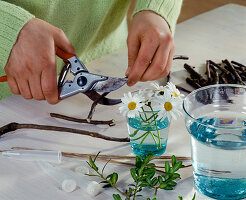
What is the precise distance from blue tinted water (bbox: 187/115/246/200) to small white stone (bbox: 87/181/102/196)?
0.61 ft

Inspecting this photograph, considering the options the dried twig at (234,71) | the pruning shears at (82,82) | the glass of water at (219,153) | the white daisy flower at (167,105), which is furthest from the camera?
the dried twig at (234,71)

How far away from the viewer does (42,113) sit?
1.13m

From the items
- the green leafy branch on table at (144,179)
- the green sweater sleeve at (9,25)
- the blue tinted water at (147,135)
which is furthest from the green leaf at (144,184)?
the green sweater sleeve at (9,25)

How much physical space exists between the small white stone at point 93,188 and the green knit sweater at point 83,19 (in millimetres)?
418

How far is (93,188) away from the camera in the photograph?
86 centimetres

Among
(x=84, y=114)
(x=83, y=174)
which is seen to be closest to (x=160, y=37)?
(x=84, y=114)

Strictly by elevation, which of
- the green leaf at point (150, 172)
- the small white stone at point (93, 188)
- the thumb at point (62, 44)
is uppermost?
the thumb at point (62, 44)

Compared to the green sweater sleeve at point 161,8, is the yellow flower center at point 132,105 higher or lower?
lower

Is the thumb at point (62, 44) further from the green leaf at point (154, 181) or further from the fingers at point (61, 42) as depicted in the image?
the green leaf at point (154, 181)

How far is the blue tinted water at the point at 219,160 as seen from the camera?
79cm

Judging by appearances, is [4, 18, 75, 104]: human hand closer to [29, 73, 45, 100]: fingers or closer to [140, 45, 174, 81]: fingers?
[29, 73, 45, 100]: fingers

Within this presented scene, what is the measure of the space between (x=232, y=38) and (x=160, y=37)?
480 millimetres

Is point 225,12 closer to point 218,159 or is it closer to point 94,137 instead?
point 94,137

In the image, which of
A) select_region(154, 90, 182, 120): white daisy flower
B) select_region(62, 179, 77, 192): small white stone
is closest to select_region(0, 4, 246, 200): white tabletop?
select_region(62, 179, 77, 192): small white stone
